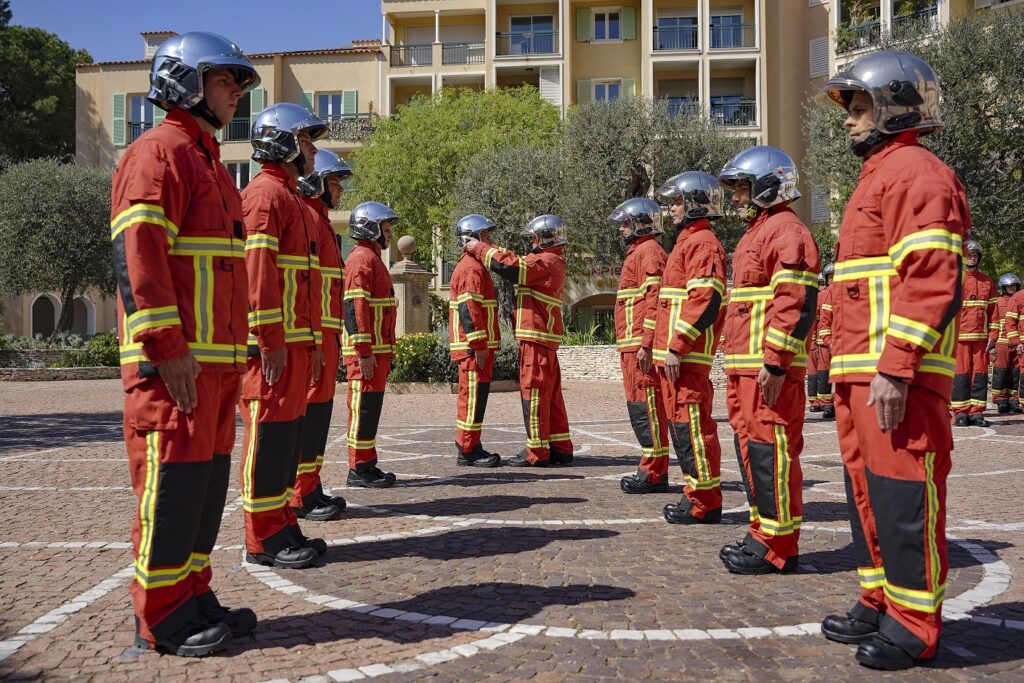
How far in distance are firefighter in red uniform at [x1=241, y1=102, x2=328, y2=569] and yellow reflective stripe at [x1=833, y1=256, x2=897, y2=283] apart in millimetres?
3314

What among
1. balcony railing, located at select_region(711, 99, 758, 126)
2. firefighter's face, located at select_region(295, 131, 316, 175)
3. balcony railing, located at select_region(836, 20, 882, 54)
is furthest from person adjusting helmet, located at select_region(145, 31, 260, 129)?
balcony railing, located at select_region(711, 99, 758, 126)

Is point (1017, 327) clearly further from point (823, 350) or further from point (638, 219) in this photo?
point (638, 219)

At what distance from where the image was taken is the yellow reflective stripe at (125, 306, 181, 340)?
4.12m

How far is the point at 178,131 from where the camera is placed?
452 centimetres

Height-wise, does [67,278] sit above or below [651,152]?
below

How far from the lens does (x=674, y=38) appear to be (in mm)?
45312

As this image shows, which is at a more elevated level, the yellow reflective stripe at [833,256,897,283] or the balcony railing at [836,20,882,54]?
the balcony railing at [836,20,882,54]

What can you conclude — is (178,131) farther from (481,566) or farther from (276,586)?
(481,566)

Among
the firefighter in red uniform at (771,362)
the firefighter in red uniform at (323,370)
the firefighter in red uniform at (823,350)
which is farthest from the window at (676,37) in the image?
the firefighter in red uniform at (771,362)

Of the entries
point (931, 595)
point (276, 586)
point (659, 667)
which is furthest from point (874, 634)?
point (276, 586)

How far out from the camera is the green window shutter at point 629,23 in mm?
46156

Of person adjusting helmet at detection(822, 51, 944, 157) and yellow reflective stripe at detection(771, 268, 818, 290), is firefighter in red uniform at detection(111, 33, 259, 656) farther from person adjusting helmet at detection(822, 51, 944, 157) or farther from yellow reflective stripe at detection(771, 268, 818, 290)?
yellow reflective stripe at detection(771, 268, 818, 290)

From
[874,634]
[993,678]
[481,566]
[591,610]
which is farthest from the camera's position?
[481,566]

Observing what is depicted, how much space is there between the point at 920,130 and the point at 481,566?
3537 mm
